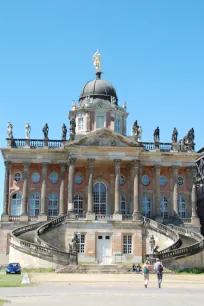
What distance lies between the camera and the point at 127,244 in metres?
53.2

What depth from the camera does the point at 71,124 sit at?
58312 millimetres

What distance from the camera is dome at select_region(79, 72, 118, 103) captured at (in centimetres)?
6500

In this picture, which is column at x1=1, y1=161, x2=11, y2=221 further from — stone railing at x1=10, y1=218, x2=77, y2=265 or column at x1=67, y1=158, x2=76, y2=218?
stone railing at x1=10, y1=218, x2=77, y2=265

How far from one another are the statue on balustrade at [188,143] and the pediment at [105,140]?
297 inches

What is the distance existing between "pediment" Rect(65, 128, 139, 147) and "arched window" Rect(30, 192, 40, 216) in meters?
8.02

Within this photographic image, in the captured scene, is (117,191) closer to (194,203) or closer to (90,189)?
(90,189)

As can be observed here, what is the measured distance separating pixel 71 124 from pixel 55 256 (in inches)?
749

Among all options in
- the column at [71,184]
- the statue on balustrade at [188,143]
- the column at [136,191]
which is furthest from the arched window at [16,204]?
the statue on balustrade at [188,143]

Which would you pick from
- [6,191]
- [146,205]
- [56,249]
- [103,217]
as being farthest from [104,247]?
[6,191]

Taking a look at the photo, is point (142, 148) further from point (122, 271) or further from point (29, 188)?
point (122, 271)

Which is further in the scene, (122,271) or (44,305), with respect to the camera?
(122,271)

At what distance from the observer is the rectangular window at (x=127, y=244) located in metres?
53.2

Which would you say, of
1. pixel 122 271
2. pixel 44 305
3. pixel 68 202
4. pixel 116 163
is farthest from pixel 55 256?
pixel 44 305

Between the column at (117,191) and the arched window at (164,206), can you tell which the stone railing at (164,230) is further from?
the arched window at (164,206)
